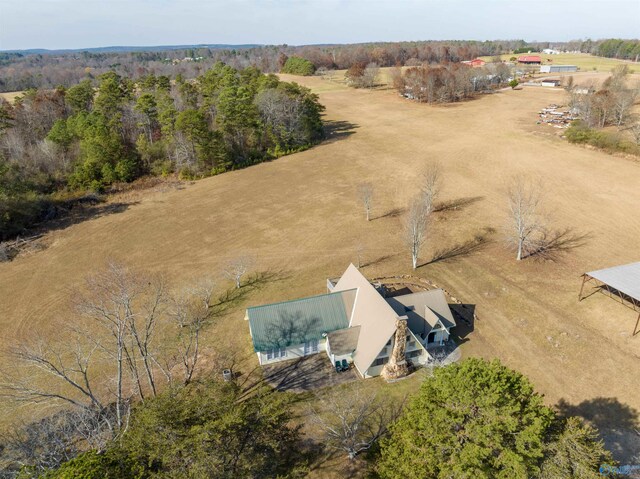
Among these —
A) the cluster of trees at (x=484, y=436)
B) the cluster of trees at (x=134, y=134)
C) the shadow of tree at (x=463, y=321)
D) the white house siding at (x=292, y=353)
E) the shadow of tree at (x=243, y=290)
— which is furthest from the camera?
the cluster of trees at (x=134, y=134)

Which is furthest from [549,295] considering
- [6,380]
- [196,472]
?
[6,380]

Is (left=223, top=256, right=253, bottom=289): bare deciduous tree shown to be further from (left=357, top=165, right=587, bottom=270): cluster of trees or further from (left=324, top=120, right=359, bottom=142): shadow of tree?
(left=324, top=120, right=359, bottom=142): shadow of tree

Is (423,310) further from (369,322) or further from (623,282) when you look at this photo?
(623,282)

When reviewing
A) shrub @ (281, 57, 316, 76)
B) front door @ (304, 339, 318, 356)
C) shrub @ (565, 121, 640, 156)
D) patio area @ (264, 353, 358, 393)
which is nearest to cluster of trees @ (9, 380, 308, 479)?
patio area @ (264, 353, 358, 393)

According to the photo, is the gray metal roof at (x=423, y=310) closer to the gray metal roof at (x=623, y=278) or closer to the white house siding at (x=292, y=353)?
the white house siding at (x=292, y=353)

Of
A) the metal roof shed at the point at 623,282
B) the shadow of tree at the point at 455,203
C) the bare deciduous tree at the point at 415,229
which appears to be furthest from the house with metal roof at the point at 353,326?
the shadow of tree at the point at 455,203

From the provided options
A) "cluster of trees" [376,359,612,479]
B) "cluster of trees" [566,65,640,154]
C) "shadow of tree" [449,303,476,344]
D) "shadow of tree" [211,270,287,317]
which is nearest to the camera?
"cluster of trees" [376,359,612,479]
